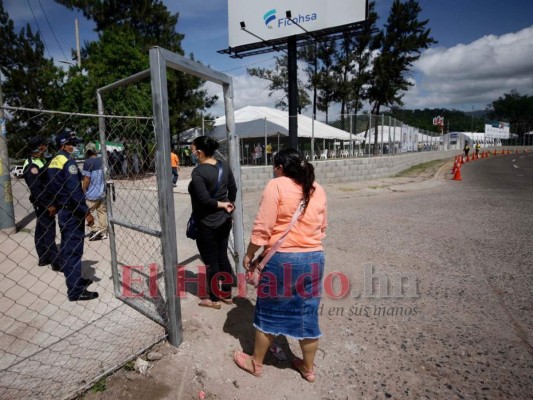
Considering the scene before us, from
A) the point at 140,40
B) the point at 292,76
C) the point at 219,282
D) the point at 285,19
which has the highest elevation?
the point at 140,40

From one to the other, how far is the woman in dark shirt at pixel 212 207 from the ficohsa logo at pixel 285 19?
13.9 metres

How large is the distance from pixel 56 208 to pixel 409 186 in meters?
11.5

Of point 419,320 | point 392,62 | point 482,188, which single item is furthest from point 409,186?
point 392,62

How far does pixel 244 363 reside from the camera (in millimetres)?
2488

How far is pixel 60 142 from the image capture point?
11.8ft

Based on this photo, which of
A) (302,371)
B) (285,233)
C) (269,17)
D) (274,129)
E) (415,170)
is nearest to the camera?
(285,233)

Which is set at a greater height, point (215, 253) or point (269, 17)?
point (269, 17)

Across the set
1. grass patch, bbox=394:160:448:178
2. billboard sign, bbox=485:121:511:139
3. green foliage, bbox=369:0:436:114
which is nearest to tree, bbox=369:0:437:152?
green foliage, bbox=369:0:436:114

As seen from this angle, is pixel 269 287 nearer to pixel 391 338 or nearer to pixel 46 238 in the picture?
pixel 391 338

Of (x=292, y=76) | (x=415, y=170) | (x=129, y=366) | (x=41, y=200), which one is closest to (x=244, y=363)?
(x=129, y=366)

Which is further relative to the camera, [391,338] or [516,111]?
[516,111]

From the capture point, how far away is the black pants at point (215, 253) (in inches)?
123

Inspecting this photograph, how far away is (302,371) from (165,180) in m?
1.75

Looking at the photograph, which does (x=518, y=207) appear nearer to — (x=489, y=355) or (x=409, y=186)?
(x=409, y=186)
